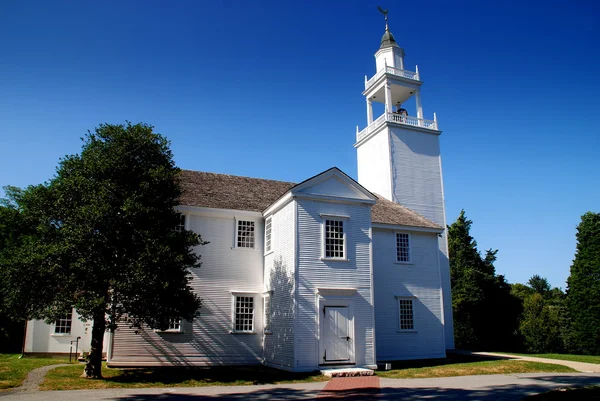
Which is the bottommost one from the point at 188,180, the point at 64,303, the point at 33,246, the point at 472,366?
the point at 472,366

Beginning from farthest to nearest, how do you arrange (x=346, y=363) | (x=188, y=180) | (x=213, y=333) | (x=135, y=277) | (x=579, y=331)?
(x=579, y=331), (x=188, y=180), (x=213, y=333), (x=346, y=363), (x=135, y=277)

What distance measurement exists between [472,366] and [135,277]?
1477cm

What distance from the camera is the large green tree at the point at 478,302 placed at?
34.9 metres

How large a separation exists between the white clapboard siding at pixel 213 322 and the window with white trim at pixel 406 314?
7387mm

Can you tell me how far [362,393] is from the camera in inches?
520

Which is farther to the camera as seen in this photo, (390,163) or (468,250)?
(468,250)

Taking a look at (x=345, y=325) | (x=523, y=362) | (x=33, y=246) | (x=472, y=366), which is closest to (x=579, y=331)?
(x=523, y=362)

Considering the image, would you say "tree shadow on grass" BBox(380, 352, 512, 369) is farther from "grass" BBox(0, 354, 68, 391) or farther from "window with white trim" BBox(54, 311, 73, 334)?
"window with white trim" BBox(54, 311, 73, 334)

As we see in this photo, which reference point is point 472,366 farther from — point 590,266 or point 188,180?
point 590,266

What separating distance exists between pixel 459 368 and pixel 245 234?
11.5 metres

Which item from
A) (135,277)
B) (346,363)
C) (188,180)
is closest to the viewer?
(135,277)

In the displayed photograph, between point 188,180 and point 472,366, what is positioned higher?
point 188,180

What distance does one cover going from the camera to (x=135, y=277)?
14.8 m

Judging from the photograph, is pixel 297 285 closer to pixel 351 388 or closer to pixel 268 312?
pixel 268 312
